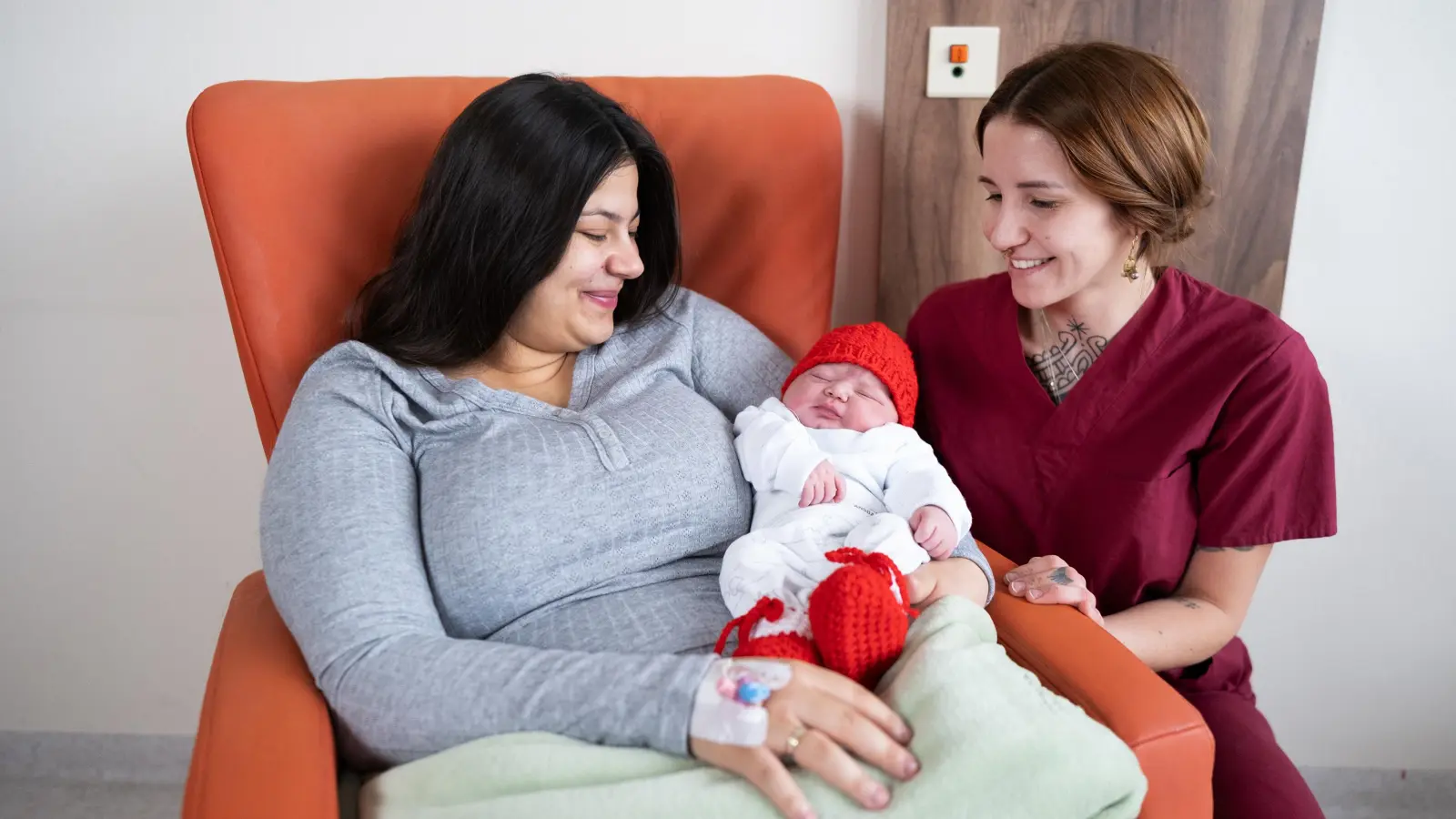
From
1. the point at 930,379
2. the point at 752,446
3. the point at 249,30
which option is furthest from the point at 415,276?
the point at 930,379

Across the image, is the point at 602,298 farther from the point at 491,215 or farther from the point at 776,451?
the point at 776,451

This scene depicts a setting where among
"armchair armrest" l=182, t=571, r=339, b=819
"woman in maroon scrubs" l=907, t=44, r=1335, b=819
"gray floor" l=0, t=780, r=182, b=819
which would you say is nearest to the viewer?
"armchair armrest" l=182, t=571, r=339, b=819

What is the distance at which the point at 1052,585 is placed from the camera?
110 cm

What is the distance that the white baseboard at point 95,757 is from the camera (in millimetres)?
1858

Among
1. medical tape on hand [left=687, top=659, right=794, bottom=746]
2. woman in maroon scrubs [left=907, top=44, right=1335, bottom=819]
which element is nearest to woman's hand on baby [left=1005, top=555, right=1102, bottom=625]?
woman in maroon scrubs [left=907, top=44, right=1335, bottom=819]

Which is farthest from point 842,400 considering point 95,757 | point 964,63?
point 95,757

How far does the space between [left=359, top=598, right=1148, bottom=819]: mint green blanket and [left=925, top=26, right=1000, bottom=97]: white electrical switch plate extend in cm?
96

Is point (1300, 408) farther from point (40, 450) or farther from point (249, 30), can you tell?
point (40, 450)

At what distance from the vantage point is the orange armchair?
0.88 m

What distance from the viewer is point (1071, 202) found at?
118cm

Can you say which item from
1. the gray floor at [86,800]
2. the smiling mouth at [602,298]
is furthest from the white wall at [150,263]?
the smiling mouth at [602,298]

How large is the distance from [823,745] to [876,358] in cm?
54

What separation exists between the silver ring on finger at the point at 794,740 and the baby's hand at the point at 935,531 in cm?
32

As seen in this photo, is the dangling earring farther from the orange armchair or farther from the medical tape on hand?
the medical tape on hand
